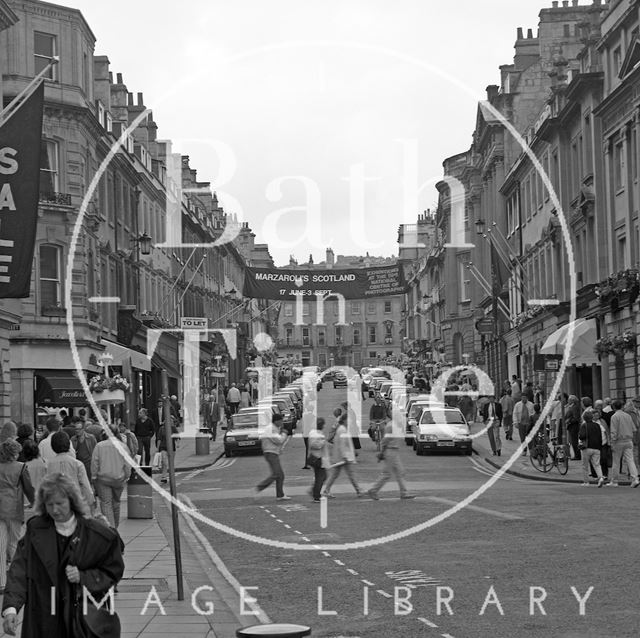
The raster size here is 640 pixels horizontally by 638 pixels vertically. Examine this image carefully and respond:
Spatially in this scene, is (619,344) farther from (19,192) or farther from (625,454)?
(19,192)

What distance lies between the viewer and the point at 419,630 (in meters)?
11.3

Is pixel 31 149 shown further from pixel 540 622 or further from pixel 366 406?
pixel 366 406

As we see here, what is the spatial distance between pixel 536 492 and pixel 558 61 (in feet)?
97.6

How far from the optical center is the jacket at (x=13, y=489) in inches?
596

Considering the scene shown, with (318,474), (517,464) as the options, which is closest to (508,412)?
(517,464)

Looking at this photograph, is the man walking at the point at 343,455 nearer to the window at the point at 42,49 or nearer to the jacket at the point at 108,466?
the jacket at the point at 108,466

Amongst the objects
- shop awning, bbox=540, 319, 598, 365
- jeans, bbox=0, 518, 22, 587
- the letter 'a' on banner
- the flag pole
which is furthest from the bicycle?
jeans, bbox=0, 518, 22, 587

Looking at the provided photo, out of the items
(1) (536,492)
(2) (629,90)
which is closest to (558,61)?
(2) (629,90)

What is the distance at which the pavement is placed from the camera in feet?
100

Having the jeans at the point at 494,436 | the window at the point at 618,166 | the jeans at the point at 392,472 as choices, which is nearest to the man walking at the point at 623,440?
the jeans at the point at 392,472

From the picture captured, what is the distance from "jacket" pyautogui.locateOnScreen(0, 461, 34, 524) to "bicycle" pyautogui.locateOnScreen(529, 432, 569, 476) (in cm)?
1884

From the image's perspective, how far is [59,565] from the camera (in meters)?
7.98

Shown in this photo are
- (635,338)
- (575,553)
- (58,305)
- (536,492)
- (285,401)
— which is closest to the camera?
(575,553)

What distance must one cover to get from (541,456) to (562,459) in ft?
1.72
